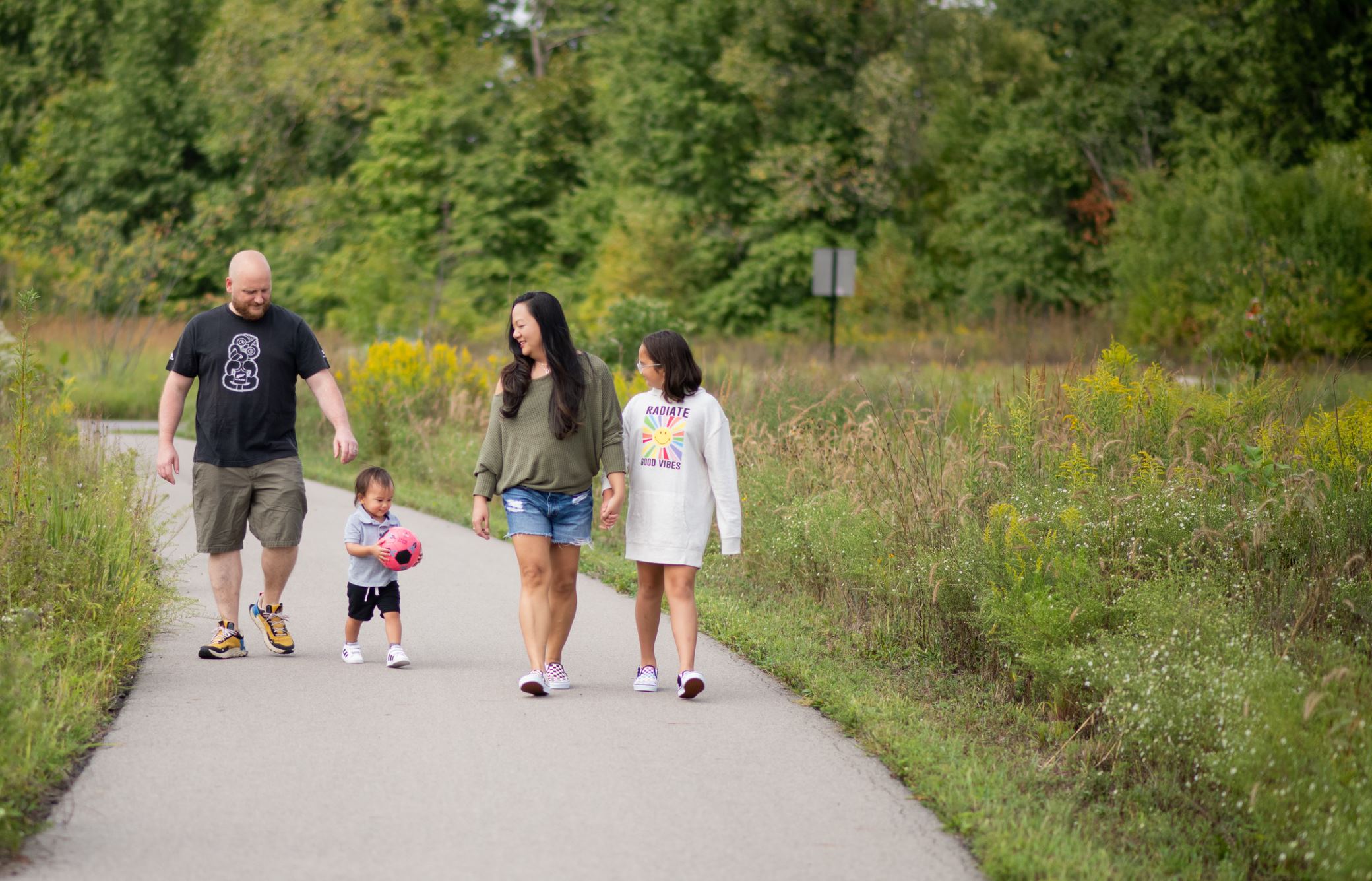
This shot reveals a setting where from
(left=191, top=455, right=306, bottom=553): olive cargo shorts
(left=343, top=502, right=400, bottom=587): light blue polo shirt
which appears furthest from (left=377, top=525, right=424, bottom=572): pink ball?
(left=191, top=455, right=306, bottom=553): olive cargo shorts

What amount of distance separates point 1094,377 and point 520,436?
3799 mm

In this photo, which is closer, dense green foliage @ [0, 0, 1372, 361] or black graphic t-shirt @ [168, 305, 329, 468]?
black graphic t-shirt @ [168, 305, 329, 468]

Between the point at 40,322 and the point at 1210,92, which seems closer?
the point at 40,322

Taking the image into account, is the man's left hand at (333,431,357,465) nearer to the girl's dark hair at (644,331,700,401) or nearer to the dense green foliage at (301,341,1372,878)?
the girl's dark hair at (644,331,700,401)

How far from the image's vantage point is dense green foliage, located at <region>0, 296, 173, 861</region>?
17.3 ft

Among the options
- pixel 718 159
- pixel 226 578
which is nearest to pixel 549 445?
pixel 226 578

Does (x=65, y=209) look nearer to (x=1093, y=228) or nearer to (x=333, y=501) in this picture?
(x=1093, y=228)

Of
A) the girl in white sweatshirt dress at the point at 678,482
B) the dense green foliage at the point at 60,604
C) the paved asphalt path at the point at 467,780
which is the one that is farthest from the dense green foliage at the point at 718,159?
the girl in white sweatshirt dress at the point at 678,482

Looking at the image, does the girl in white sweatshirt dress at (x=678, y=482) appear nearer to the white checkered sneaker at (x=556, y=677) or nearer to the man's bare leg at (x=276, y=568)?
the white checkered sneaker at (x=556, y=677)

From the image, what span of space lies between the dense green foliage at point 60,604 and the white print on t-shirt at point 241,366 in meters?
1.01

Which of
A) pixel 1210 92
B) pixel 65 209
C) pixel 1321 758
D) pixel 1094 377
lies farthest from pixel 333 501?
pixel 65 209

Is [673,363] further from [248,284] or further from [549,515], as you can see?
[248,284]

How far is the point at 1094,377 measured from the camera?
29.1 feet

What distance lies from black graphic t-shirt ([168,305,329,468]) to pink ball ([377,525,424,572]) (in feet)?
2.42
